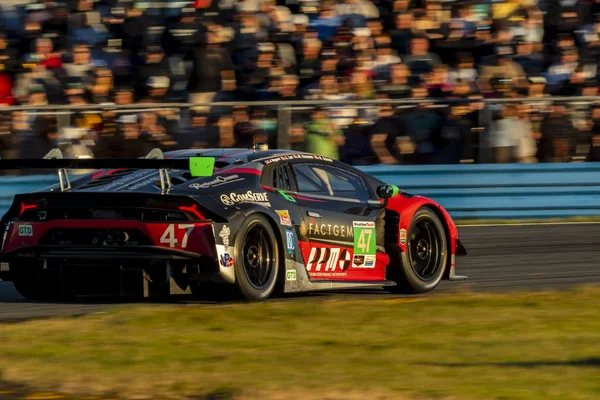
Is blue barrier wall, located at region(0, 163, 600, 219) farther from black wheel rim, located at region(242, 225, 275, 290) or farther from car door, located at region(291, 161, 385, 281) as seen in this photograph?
black wheel rim, located at region(242, 225, 275, 290)

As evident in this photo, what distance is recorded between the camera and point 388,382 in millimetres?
5559

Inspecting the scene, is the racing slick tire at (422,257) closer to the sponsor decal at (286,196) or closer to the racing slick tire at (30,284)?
the sponsor decal at (286,196)

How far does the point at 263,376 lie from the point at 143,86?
9.94 m

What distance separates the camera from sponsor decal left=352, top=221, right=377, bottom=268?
9359mm

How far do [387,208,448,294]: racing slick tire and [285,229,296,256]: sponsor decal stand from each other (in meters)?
1.22

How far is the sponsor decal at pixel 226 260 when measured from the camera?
319 inches

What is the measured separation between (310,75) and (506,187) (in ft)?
9.27

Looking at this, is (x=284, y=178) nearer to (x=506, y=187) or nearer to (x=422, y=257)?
(x=422, y=257)

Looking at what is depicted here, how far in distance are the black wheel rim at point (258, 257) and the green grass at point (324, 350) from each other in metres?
0.28

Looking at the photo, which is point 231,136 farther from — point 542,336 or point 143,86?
point 542,336

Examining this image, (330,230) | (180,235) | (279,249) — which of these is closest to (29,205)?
(180,235)

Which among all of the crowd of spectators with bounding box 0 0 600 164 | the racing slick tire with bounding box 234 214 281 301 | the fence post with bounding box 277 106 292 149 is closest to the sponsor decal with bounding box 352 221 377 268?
the racing slick tire with bounding box 234 214 281 301

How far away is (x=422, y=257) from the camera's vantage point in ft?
32.8

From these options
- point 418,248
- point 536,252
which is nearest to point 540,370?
point 418,248
